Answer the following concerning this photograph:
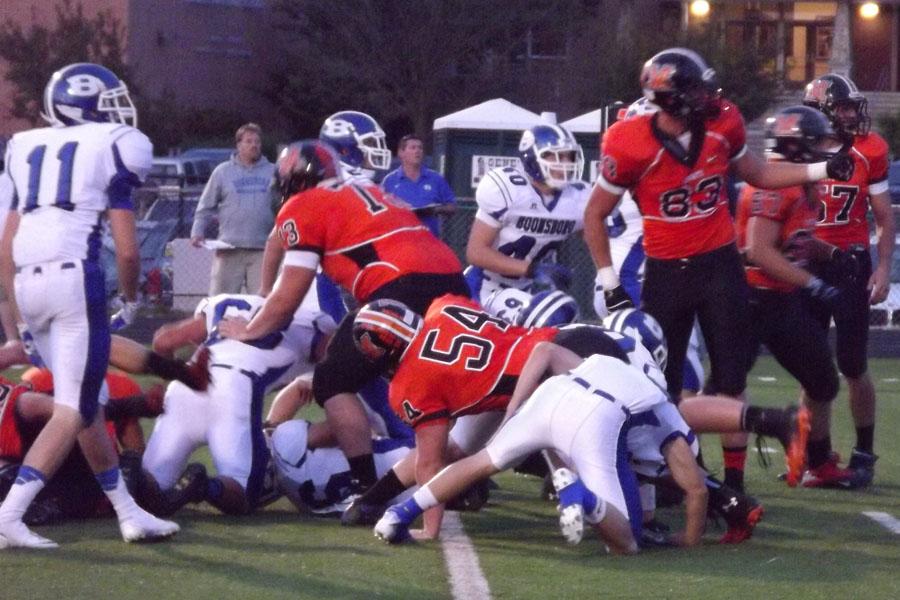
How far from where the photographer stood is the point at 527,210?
730 centimetres

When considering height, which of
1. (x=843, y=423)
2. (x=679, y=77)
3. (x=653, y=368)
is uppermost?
(x=679, y=77)

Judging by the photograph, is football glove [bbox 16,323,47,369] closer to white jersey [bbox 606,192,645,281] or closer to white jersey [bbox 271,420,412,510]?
white jersey [bbox 271,420,412,510]

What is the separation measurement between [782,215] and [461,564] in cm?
244

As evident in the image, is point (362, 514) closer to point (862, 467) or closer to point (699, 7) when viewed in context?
point (862, 467)

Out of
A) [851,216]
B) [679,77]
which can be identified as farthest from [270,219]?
[679,77]

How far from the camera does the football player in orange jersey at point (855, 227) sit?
7348 millimetres

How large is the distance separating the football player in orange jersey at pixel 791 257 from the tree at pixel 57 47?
84.3 feet

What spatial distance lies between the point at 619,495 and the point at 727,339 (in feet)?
3.74

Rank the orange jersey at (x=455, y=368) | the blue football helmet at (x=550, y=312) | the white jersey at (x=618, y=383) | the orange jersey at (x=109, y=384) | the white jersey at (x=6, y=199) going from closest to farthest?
the white jersey at (x=618, y=383) → the orange jersey at (x=455, y=368) → the white jersey at (x=6, y=199) → the orange jersey at (x=109, y=384) → the blue football helmet at (x=550, y=312)

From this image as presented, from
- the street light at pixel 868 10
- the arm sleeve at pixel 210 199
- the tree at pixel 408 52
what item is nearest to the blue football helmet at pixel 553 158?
the arm sleeve at pixel 210 199

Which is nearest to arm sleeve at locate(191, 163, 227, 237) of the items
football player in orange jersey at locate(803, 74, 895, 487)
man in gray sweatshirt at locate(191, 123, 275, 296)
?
man in gray sweatshirt at locate(191, 123, 275, 296)

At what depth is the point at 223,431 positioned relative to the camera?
625 centimetres

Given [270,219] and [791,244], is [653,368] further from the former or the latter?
[270,219]

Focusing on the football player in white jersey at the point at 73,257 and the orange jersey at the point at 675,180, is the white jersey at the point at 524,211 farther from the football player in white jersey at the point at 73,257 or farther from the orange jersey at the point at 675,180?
the football player in white jersey at the point at 73,257
